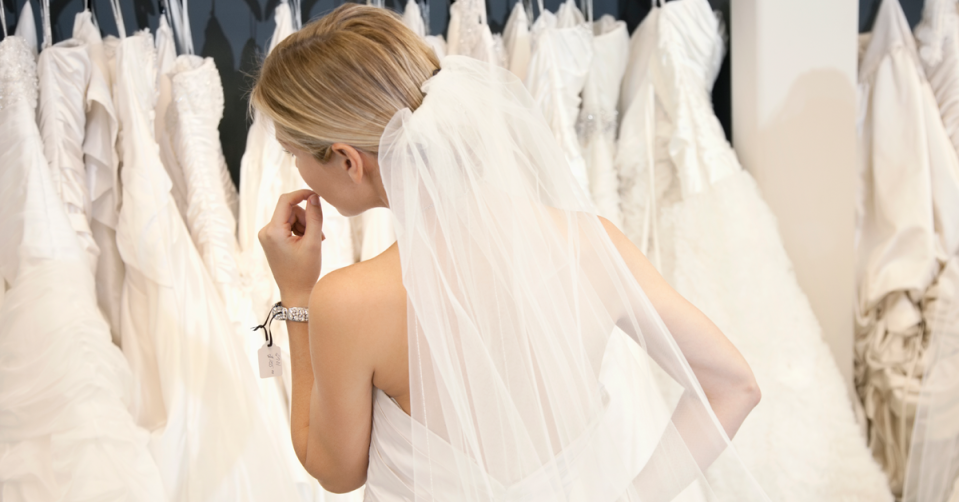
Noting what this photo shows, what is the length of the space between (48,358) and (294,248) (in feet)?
1.99

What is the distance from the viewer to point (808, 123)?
5.55 ft

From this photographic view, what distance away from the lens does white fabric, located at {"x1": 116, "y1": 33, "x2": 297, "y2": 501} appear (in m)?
1.32

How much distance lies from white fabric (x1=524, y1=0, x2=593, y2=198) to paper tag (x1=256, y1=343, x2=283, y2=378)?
2.68 feet

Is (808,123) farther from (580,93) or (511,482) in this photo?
(511,482)

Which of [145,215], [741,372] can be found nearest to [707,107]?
[741,372]

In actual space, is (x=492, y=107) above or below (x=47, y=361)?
above

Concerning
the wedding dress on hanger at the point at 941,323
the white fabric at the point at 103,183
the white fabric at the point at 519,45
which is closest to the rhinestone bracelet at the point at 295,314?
Answer: the white fabric at the point at 103,183

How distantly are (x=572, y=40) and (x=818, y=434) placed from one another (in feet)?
3.50

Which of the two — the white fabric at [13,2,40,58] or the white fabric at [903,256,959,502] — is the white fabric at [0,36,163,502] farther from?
the white fabric at [903,256,959,502]

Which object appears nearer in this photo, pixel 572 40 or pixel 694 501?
pixel 694 501

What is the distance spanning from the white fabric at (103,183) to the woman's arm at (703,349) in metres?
1.11

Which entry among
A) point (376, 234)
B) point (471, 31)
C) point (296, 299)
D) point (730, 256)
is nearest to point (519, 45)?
point (471, 31)

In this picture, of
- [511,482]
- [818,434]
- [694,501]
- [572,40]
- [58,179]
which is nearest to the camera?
[511,482]

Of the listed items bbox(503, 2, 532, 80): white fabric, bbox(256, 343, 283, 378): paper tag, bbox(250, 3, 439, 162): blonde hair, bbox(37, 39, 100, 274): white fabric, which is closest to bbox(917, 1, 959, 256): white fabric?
bbox(503, 2, 532, 80): white fabric
